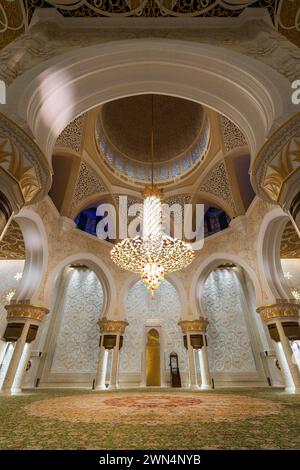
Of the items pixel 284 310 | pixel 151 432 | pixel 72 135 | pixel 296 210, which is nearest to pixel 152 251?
pixel 296 210

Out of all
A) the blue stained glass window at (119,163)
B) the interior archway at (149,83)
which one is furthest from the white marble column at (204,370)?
the blue stained glass window at (119,163)

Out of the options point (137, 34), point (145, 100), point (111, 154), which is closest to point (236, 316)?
point (111, 154)

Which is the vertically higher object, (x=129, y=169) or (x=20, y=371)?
(x=129, y=169)

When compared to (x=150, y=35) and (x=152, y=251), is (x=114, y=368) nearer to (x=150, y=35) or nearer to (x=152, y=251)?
(x=152, y=251)

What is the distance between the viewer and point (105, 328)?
6875 mm

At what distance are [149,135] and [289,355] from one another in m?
7.82

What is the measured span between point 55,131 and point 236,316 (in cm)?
898

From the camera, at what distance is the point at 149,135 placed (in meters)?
8.72

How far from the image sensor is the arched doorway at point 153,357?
8.77 m

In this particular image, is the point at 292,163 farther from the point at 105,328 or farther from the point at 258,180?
the point at 105,328

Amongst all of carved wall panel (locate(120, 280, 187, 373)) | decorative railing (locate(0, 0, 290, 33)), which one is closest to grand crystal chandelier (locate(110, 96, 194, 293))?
decorative railing (locate(0, 0, 290, 33))

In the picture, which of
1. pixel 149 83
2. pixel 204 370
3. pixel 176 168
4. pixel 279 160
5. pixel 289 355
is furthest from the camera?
Result: pixel 176 168

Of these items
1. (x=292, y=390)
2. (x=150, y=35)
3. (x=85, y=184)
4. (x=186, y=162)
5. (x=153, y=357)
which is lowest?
(x=292, y=390)

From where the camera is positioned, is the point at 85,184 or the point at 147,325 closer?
the point at 85,184
